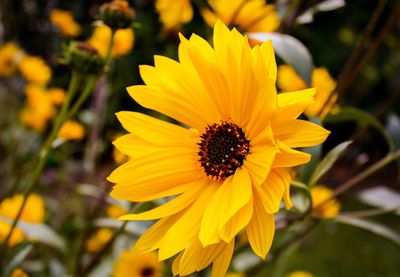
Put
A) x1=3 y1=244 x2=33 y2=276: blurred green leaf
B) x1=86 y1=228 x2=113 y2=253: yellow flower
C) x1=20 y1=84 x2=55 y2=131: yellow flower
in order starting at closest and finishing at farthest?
x1=3 y1=244 x2=33 y2=276: blurred green leaf, x1=86 y1=228 x2=113 y2=253: yellow flower, x1=20 y1=84 x2=55 y2=131: yellow flower

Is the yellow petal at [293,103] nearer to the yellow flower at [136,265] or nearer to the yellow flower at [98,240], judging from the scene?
the yellow flower at [136,265]

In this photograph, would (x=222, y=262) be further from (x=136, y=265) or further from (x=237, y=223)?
(x=136, y=265)

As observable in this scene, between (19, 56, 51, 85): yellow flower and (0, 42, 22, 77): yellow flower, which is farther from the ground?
(0, 42, 22, 77): yellow flower

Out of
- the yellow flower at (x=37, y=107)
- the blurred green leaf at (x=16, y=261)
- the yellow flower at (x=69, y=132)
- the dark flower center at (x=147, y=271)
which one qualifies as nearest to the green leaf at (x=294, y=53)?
the blurred green leaf at (x=16, y=261)

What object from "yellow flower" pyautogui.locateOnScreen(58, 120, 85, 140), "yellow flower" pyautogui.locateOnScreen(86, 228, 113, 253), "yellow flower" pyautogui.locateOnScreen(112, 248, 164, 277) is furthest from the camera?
"yellow flower" pyautogui.locateOnScreen(58, 120, 85, 140)

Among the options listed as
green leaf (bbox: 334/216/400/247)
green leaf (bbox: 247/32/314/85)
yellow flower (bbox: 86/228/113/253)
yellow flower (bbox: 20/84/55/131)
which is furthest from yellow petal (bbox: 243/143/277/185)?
yellow flower (bbox: 20/84/55/131)

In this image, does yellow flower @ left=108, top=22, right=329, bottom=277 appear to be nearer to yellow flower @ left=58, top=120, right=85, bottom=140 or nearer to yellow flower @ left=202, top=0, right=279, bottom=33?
yellow flower @ left=202, top=0, right=279, bottom=33

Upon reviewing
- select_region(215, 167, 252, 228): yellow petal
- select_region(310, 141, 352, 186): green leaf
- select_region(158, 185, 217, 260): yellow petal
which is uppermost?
select_region(215, 167, 252, 228): yellow petal

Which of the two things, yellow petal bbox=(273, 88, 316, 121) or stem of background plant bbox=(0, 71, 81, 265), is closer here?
yellow petal bbox=(273, 88, 316, 121)
